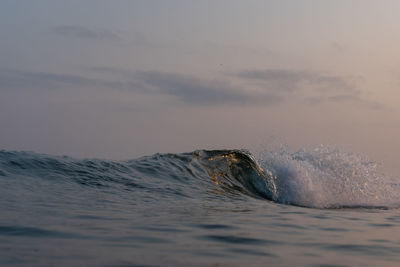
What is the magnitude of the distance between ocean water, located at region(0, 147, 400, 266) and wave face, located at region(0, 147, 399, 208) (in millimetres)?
44

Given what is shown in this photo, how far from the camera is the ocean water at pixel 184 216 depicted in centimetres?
396

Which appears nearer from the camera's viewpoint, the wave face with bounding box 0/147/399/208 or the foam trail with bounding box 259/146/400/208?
the wave face with bounding box 0/147/399/208

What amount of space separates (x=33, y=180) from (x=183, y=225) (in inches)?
194

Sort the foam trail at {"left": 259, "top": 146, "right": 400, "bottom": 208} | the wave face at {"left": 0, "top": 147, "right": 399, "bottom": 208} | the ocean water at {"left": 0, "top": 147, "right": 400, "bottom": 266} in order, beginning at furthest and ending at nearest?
the foam trail at {"left": 259, "top": 146, "right": 400, "bottom": 208}, the wave face at {"left": 0, "top": 147, "right": 399, "bottom": 208}, the ocean water at {"left": 0, "top": 147, "right": 400, "bottom": 266}

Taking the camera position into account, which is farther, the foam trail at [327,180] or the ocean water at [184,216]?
the foam trail at [327,180]

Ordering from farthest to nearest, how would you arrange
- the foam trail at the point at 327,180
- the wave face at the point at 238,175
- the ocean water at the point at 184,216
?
the foam trail at the point at 327,180
the wave face at the point at 238,175
the ocean water at the point at 184,216

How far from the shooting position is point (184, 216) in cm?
646

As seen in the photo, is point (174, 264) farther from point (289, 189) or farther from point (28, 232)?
point (289, 189)

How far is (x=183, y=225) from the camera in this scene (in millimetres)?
5613

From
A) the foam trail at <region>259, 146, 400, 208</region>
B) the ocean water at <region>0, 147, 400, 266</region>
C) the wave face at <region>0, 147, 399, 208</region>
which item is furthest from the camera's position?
the foam trail at <region>259, 146, 400, 208</region>

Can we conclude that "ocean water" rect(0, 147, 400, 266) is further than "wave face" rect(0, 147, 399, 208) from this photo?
No

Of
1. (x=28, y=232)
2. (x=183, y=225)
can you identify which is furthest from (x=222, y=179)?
(x=28, y=232)

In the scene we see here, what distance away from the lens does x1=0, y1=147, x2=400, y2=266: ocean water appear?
13.0 ft

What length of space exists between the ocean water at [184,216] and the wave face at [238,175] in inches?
1.7
